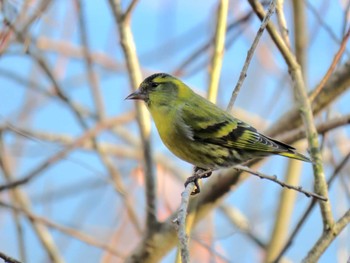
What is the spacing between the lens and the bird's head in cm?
285

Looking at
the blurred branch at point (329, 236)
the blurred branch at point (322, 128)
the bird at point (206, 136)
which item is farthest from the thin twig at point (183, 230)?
the blurred branch at point (322, 128)

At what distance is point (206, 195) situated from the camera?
114 inches

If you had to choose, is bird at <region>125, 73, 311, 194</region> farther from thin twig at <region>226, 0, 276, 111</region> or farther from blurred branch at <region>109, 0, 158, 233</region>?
thin twig at <region>226, 0, 276, 111</region>

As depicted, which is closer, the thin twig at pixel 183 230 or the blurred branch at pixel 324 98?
the thin twig at pixel 183 230

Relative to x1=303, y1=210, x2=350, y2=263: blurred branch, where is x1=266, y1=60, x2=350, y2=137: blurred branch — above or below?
above

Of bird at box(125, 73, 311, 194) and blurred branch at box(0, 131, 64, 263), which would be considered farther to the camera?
blurred branch at box(0, 131, 64, 263)

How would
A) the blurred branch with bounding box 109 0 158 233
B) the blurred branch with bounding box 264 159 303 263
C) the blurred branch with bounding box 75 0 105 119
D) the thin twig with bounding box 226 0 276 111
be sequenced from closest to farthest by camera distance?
the thin twig with bounding box 226 0 276 111 < the blurred branch with bounding box 109 0 158 233 < the blurred branch with bounding box 75 0 105 119 < the blurred branch with bounding box 264 159 303 263


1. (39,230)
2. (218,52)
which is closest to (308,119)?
(218,52)

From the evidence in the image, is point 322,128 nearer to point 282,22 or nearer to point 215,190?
point 282,22

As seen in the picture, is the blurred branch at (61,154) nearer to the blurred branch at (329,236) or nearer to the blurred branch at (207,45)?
the blurred branch at (207,45)

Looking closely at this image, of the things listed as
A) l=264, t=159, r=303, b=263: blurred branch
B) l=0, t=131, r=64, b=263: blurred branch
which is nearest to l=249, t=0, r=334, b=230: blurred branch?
l=264, t=159, r=303, b=263: blurred branch

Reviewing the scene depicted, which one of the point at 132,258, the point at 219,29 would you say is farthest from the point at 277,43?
the point at 132,258

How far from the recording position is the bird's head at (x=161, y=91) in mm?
2848

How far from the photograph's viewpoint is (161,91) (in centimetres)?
292
